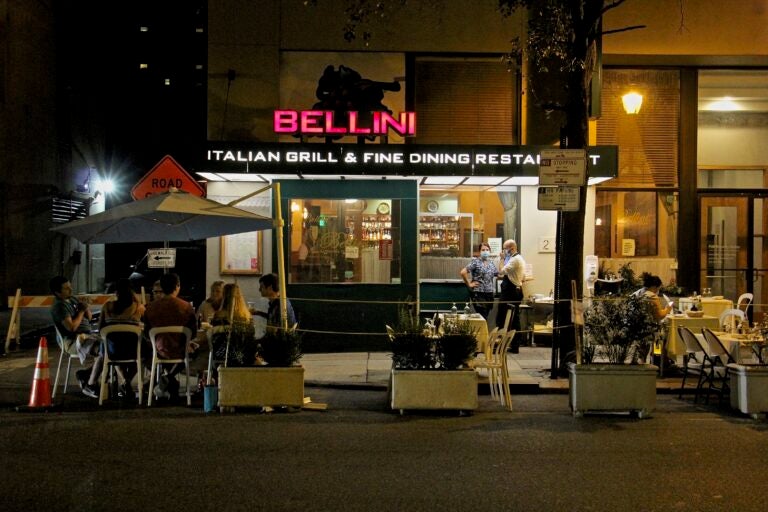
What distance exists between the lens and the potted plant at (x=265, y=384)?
8867 millimetres

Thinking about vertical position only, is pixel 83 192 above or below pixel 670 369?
above

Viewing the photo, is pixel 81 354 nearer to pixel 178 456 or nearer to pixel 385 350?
pixel 178 456

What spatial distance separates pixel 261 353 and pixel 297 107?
7.48 metres

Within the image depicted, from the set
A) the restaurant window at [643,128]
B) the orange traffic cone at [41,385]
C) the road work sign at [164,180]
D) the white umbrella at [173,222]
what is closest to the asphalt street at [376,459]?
the orange traffic cone at [41,385]

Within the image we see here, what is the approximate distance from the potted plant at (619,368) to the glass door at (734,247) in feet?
24.4

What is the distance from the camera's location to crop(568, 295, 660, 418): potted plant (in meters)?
8.80

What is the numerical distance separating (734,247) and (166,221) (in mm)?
11083

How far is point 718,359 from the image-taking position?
9727 mm

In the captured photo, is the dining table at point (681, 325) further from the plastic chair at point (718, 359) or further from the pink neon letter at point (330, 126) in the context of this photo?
the pink neon letter at point (330, 126)

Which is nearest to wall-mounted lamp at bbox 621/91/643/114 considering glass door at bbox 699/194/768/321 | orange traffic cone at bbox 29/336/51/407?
glass door at bbox 699/194/768/321

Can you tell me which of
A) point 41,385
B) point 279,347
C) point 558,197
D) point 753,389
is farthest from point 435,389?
point 41,385

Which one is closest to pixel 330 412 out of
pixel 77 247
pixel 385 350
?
pixel 385 350

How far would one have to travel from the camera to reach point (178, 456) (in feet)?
22.7

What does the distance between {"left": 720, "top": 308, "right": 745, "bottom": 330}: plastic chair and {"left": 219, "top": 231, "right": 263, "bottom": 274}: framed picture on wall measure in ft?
24.8
